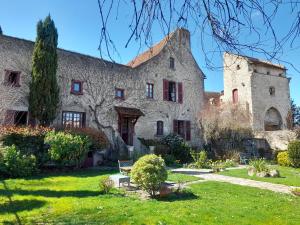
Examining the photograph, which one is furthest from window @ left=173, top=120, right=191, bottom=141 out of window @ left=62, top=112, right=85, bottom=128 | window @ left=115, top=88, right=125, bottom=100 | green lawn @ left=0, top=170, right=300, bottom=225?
green lawn @ left=0, top=170, right=300, bottom=225

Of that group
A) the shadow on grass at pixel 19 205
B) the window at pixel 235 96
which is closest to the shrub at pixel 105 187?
the shadow on grass at pixel 19 205

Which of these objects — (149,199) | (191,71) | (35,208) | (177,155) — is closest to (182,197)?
(149,199)

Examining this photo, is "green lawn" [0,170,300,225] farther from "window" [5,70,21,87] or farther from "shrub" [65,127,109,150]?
"window" [5,70,21,87]

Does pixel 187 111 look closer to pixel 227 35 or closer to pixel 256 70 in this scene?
pixel 256 70

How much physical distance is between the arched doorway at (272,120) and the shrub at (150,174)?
2662cm

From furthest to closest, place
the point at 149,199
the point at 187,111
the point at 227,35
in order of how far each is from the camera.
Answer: the point at 187,111 → the point at 149,199 → the point at 227,35

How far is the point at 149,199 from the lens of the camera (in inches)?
334

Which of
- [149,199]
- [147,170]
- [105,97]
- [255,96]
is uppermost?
[255,96]

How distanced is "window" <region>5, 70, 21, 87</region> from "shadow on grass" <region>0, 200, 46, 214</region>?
10.3 meters

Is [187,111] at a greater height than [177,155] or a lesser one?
greater

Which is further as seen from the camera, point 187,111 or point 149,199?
point 187,111

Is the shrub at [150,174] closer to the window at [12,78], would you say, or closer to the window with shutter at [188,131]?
the window at [12,78]

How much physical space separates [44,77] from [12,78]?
1.87 m

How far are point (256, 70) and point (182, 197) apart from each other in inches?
1054
